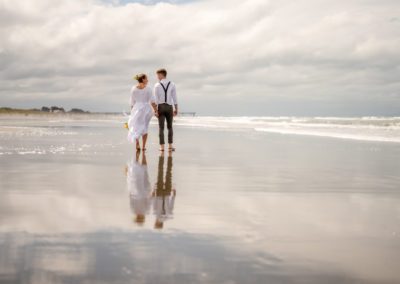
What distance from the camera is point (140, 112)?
44.3ft

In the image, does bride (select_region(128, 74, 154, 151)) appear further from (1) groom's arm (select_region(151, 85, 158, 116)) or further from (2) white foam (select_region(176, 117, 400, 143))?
(2) white foam (select_region(176, 117, 400, 143))

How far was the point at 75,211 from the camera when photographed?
4.64m

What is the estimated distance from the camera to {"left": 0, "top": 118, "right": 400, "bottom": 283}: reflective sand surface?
2943mm

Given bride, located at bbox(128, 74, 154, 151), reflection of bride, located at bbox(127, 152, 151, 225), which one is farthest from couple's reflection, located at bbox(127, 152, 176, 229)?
bride, located at bbox(128, 74, 154, 151)

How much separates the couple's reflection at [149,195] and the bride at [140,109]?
15.3 ft

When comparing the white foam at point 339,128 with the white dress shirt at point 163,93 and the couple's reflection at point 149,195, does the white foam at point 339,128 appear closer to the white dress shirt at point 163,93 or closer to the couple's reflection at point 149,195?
the white dress shirt at point 163,93

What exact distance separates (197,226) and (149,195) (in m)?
1.67

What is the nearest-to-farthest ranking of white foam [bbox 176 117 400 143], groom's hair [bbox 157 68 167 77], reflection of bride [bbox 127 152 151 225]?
reflection of bride [bbox 127 152 151 225], groom's hair [bbox 157 68 167 77], white foam [bbox 176 117 400 143]

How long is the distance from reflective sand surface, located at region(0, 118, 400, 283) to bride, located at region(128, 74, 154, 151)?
5.22 m

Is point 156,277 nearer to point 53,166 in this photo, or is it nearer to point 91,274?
point 91,274

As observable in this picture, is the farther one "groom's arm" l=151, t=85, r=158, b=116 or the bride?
"groom's arm" l=151, t=85, r=158, b=116

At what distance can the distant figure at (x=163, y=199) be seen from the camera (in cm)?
443

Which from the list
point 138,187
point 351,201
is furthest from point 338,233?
point 138,187

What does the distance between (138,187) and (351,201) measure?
2.69m
